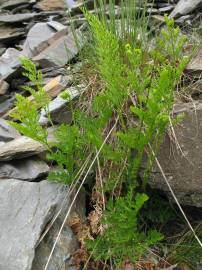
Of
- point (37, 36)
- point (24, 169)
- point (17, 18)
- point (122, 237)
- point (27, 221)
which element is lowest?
point (17, 18)

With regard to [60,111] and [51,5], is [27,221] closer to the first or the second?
[60,111]

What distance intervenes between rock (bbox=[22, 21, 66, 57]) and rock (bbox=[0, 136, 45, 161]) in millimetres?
1974

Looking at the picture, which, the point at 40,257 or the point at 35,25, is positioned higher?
the point at 40,257

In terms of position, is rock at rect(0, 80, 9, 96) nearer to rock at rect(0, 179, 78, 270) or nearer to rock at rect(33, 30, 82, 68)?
rock at rect(33, 30, 82, 68)

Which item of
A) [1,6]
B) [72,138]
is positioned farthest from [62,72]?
[1,6]

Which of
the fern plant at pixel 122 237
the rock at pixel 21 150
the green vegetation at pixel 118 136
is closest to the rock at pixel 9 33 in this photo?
the rock at pixel 21 150

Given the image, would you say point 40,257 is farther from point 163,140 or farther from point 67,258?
point 163,140

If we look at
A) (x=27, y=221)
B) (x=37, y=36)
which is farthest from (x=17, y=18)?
(x=27, y=221)

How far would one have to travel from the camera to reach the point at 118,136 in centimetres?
223

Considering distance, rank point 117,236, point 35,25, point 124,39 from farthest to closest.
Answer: point 35,25, point 124,39, point 117,236

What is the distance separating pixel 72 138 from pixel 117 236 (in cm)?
53

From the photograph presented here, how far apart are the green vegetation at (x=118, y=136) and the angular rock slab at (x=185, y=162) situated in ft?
0.29

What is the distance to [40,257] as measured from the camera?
2.24 metres

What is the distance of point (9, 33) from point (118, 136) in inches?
143
